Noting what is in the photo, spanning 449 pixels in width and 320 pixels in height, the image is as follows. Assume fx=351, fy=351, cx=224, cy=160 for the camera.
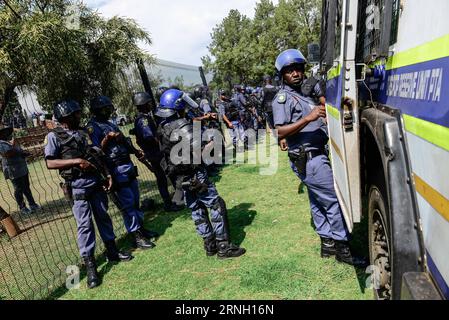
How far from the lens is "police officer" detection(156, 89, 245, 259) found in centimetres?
380

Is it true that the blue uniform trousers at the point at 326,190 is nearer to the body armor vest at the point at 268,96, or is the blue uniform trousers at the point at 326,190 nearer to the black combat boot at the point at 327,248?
the black combat boot at the point at 327,248

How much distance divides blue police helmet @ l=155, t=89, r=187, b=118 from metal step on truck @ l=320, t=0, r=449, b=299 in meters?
2.05

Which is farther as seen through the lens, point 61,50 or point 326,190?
point 61,50

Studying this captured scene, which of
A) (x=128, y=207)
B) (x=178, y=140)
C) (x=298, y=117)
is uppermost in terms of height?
(x=298, y=117)

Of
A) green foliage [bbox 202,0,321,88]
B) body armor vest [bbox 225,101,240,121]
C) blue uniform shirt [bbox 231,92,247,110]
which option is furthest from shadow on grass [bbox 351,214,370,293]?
green foliage [bbox 202,0,321,88]

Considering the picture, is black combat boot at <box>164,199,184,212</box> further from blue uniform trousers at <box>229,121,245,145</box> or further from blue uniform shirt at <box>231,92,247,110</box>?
blue uniform shirt at <box>231,92,247,110</box>

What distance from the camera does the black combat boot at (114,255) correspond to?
4.39 m

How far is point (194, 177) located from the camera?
386cm

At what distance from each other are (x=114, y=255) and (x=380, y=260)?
10.6 feet

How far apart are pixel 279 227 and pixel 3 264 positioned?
3.93 m

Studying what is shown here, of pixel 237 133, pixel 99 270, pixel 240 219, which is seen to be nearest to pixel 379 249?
pixel 240 219

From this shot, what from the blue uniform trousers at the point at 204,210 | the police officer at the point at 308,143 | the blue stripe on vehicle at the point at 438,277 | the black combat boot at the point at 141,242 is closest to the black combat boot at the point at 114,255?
the black combat boot at the point at 141,242

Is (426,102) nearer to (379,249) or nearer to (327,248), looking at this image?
(379,249)
